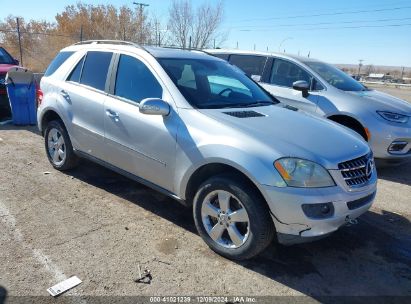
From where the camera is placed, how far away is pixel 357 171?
3.20 metres

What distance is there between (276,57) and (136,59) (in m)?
3.51

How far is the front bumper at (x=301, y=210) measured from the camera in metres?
2.83

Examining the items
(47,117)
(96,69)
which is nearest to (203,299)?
(96,69)

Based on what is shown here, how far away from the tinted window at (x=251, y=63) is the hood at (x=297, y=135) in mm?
3372

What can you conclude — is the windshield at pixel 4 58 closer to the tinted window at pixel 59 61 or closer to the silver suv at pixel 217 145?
the tinted window at pixel 59 61

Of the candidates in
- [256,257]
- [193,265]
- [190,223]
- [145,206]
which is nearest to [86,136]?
[145,206]

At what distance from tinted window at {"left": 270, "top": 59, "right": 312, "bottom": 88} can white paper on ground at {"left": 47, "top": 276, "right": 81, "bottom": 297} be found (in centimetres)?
499

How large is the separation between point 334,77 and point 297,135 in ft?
12.5

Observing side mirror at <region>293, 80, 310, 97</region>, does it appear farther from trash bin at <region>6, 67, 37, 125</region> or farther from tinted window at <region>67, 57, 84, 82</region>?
trash bin at <region>6, 67, 37, 125</region>

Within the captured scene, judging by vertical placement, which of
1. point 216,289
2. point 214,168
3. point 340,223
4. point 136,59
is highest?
point 136,59

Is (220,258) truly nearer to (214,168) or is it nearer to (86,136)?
(214,168)

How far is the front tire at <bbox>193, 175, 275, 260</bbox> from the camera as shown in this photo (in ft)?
9.82

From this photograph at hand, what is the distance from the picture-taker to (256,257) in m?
3.34

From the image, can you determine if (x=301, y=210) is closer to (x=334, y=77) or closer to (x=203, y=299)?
(x=203, y=299)
